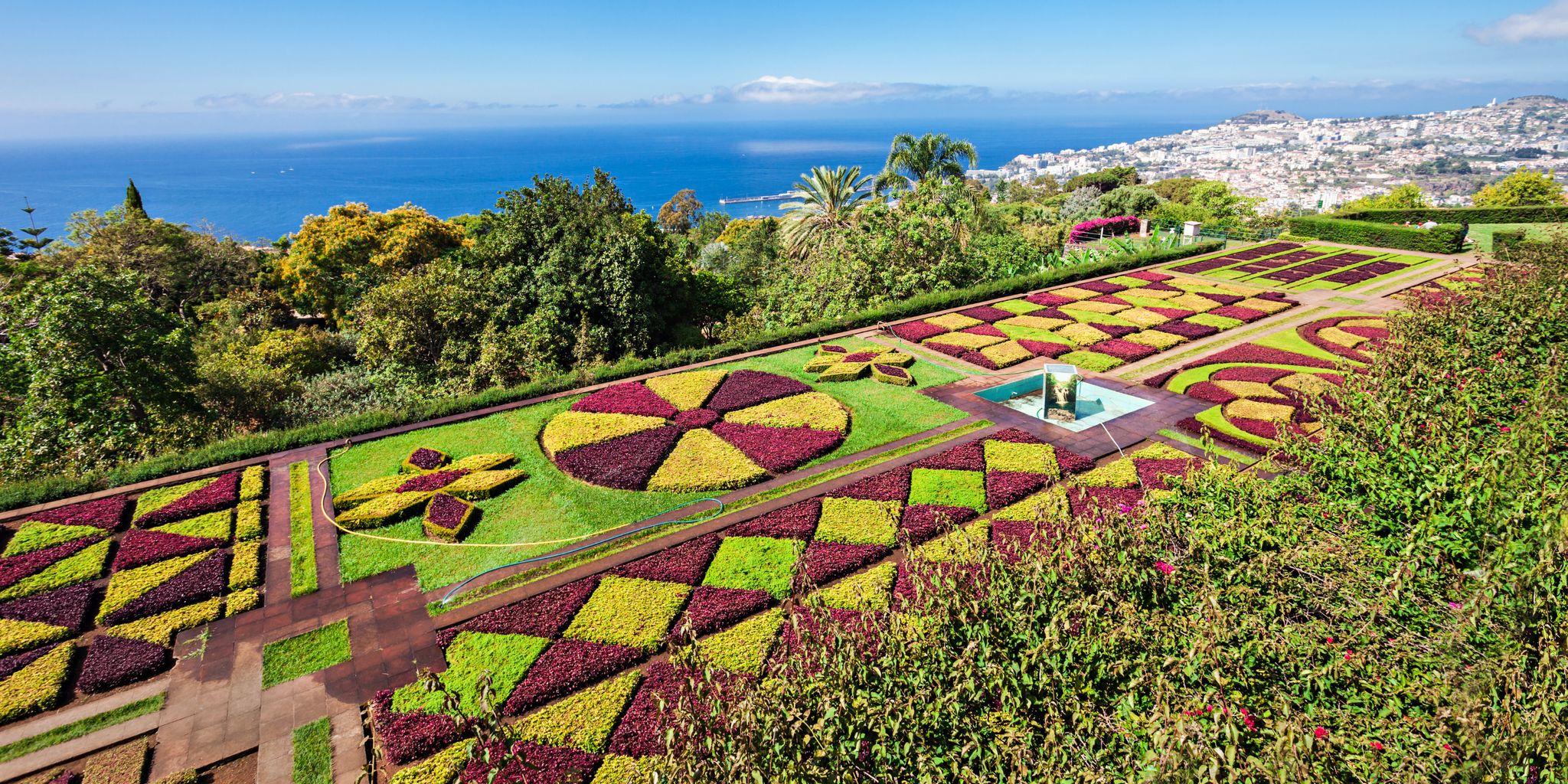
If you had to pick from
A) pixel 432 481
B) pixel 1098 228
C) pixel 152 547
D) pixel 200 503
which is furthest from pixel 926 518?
pixel 1098 228

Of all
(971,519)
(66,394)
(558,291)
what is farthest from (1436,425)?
(66,394)

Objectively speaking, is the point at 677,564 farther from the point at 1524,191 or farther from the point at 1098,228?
the point at 1524,191

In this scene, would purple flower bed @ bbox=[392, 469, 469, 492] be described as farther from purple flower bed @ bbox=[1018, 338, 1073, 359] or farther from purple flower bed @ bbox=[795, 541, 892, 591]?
purple flower bed @ bbox=[1018, 338, 1073, 359]

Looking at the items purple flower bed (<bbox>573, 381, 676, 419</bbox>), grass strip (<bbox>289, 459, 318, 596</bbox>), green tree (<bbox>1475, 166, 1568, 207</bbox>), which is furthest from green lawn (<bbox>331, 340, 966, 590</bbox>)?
green tree (<bbox>1475, 166, 1568, 207</bbox>)

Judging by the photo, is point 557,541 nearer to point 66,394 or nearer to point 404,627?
point 404,627

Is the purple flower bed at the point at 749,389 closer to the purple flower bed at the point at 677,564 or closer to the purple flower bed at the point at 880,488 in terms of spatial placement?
the purple flower bed at the point at 880,488

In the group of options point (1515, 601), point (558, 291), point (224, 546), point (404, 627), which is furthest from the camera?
point (558, 291)
